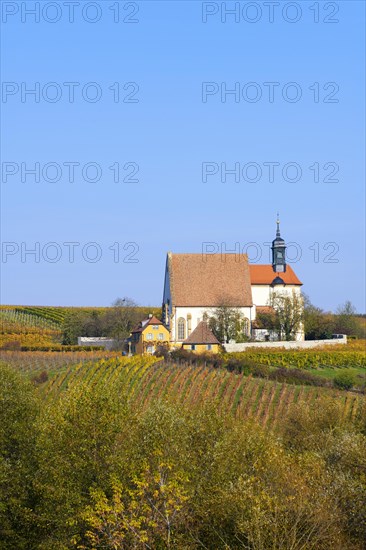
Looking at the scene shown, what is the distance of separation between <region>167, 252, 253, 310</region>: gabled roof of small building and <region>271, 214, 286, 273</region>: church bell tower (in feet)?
13.6

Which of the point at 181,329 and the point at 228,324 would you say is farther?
the point at 181,329

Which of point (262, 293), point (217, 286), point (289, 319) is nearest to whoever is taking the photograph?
point (289, 319)

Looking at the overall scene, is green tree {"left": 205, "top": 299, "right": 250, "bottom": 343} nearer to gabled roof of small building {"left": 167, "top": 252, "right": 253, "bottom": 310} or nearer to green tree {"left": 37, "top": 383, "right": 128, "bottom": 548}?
gabled roof of small building {"left": 167, "top": 252, "right": 253, "bottom": 310}

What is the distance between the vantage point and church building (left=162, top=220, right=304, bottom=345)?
318 feet

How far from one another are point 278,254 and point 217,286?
10096mm

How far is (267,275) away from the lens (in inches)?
4008

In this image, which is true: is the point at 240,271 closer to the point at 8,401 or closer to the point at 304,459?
the point at 8,401

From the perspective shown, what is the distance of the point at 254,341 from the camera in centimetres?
9125

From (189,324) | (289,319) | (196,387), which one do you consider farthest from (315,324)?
(196,387)

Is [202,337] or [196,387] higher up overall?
[202,337]

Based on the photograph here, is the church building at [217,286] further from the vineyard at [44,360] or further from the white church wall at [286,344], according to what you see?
the vineyard at [44,360]

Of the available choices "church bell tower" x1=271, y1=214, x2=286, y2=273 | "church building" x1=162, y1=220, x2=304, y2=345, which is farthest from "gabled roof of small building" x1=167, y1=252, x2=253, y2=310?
"church bell tower" x1=271, y1=214, x2=286, y2=273

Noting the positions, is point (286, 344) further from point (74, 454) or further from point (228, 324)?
point (74, 454)

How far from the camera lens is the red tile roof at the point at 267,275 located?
101 m
